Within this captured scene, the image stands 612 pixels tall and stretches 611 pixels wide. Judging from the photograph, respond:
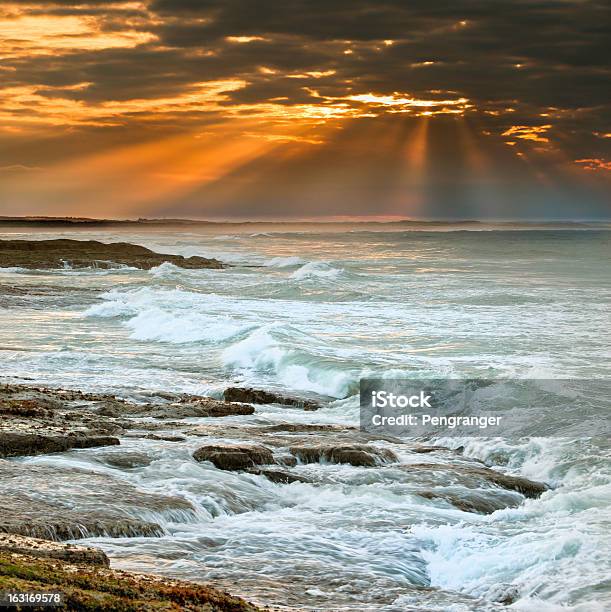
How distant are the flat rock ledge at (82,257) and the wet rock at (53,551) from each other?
5245cm

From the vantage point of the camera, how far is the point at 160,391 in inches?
630

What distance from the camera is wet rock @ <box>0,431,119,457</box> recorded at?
10727mm

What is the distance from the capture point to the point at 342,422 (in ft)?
48.6

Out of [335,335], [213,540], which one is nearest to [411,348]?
[335,335]

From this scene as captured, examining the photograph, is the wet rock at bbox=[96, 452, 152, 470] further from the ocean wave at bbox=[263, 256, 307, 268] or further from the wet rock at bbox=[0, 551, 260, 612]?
the ocean wave at bbox=[263, 256, 307, 268]

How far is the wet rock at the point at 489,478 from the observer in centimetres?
1078

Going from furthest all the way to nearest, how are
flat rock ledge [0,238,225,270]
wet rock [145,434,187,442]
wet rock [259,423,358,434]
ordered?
flat rock ledge [0,238,225,270] < wet rock [259,423,358,434] < wet rock [145,434,187,442]

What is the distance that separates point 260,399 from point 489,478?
5.81 metres

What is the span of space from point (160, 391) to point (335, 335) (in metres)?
10.3

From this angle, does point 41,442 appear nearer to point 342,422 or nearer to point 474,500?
point 474,500

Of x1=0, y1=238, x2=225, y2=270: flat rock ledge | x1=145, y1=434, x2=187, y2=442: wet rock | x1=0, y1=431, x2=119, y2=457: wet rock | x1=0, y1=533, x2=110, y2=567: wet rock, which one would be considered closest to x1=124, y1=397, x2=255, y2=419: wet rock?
x1=145, y1=434, x2=187, y2=442: wet rock

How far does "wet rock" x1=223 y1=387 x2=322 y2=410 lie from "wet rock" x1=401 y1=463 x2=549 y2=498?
469cm

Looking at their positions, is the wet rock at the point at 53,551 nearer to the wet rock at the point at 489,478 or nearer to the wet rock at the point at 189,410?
the wet rock at the point at 489,478

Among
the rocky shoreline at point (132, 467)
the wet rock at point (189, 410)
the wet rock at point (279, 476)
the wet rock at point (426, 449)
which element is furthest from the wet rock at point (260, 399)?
the wet rock at point (279, 476)
